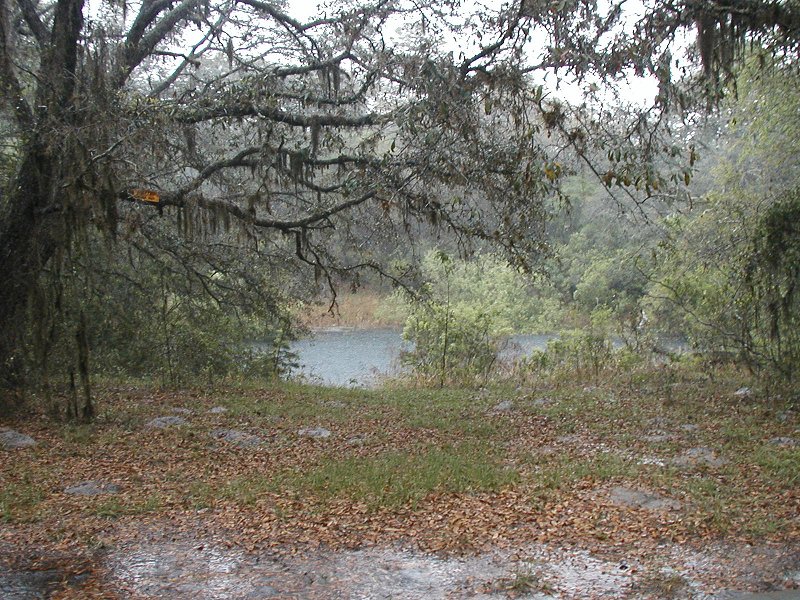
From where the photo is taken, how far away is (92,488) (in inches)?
260

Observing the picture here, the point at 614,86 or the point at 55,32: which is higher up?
the point at 55,32

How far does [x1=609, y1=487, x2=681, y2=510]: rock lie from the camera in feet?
19.4

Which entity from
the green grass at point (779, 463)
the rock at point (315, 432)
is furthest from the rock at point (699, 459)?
the rock at point (315, 432)

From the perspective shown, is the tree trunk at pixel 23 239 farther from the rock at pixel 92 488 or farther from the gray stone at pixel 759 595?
the gray stone at pixel 759 595

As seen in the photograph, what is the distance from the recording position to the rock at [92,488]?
21.3 ft

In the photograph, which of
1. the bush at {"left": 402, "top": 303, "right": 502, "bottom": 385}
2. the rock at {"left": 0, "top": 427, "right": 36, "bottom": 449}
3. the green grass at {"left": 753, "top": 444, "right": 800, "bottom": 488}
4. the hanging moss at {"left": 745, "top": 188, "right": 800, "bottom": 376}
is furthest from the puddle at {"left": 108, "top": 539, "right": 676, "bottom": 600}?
the bush at {"left": 402, "top": 303, "right": 502, "bottom": 385}

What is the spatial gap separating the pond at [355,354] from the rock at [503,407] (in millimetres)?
4365

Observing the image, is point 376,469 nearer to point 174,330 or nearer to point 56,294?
point 56,294

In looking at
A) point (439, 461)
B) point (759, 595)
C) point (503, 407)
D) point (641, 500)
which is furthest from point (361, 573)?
point (503, 407)

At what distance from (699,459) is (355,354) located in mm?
14224

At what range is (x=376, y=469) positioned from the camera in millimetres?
7109

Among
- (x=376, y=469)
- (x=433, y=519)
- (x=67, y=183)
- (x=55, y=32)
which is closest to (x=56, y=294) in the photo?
(x=67, y=183)

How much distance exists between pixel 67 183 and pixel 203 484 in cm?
332

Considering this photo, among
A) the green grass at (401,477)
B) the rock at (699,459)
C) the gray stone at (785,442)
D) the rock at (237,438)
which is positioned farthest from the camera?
the rock at (237,438)
